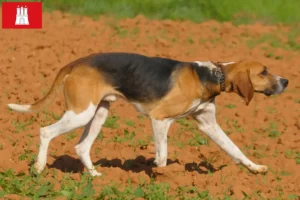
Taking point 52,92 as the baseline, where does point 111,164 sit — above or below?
below

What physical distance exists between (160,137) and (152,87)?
61 cm

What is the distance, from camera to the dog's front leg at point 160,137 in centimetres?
907

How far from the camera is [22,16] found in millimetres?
19703

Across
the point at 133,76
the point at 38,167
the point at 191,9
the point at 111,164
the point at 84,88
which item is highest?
the point at 191,9

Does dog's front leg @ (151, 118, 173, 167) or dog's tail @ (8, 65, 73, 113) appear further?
dog's tail @ (8, 65, 73, 113)

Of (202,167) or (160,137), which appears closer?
(160,137)

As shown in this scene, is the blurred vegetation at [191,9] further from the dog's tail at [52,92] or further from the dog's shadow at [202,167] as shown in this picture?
the dog's tail at [52,92]

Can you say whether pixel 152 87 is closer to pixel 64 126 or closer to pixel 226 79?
pixel 226 79

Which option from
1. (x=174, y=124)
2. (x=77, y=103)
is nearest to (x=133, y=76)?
(x=77, y=103)

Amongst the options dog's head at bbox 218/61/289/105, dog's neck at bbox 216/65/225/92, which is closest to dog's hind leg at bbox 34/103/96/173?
dog's neck at bbox 216/65/225/92

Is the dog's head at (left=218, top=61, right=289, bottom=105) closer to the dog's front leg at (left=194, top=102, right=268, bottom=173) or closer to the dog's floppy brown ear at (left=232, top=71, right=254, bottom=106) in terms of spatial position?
the dog's floppy brown ear at (left=232, top=71, right=254, bottom=106)

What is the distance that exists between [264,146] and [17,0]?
1165cm

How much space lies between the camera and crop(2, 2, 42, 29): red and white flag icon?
61.6ft

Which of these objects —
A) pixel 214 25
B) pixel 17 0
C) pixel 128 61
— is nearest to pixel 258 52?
pixel 214 25
